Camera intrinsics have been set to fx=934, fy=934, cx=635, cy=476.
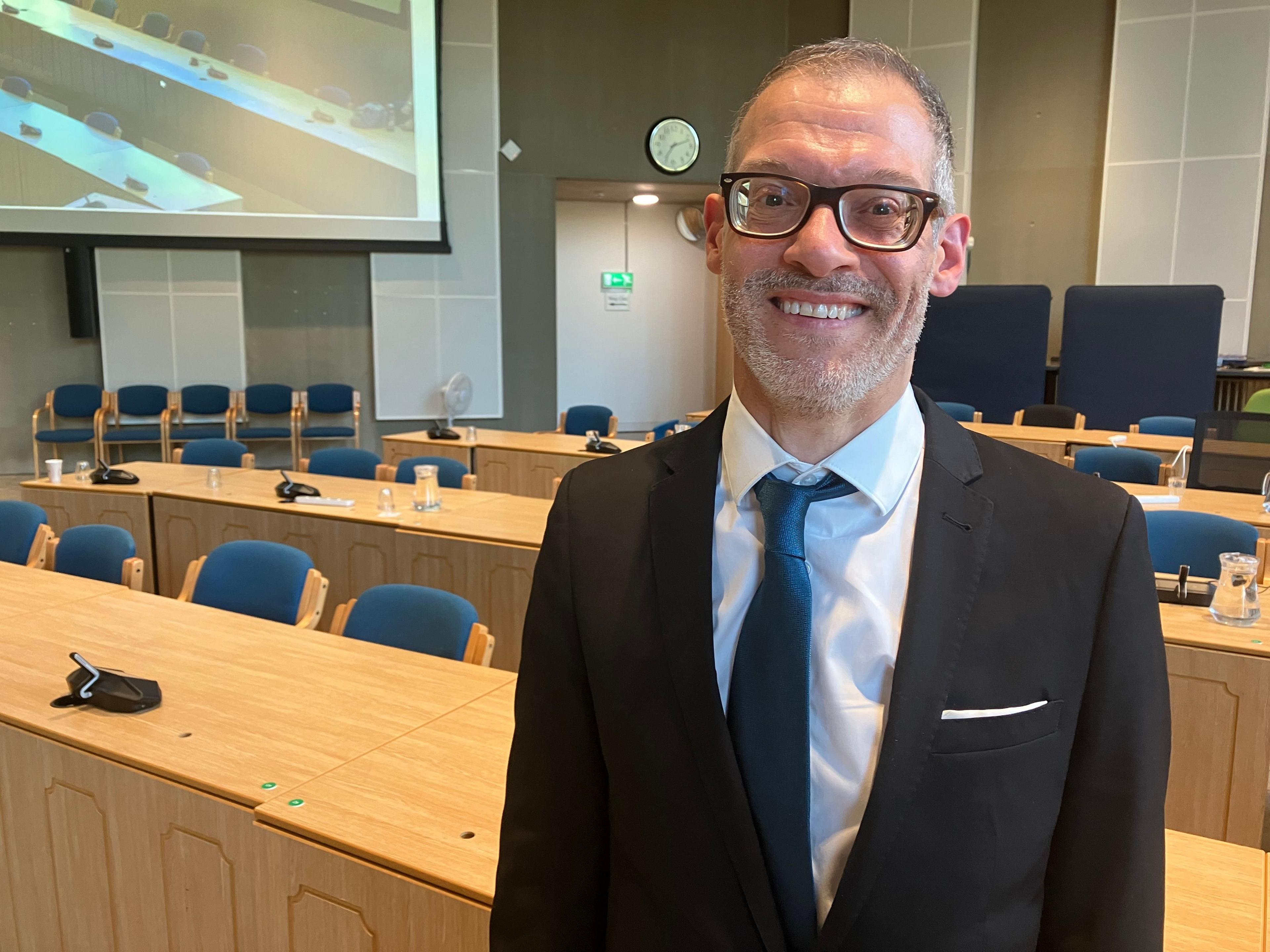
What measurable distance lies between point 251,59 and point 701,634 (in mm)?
9481

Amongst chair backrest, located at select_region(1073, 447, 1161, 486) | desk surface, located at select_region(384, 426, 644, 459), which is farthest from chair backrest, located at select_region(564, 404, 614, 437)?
chair backrest, located at select_region(1073, 447, 1161, 486)

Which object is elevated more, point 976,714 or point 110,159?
point 110,159

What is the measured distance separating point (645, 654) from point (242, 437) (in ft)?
28.6

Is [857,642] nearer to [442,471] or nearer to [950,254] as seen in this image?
[950,254]

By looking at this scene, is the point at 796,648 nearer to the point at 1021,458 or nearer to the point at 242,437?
the point at 1021,458

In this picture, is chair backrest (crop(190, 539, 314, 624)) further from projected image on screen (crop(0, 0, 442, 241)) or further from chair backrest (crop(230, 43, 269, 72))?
chair backrest (crop(230, 43, 269, 72))

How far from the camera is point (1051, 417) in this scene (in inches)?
286

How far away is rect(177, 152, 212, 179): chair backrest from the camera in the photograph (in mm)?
8641

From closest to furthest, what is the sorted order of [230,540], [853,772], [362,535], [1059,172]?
[853,772]
[362,535]
[230,540]
[1059,172]

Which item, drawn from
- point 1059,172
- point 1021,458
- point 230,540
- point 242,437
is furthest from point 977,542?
point 1059,172

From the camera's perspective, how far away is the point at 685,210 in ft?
37.4

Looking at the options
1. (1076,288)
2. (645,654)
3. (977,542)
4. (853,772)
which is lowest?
(853,772)

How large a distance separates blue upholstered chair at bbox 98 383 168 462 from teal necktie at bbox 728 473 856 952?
8.72 meters

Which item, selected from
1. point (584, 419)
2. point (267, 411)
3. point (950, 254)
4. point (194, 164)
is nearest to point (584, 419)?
point (584, 419)
